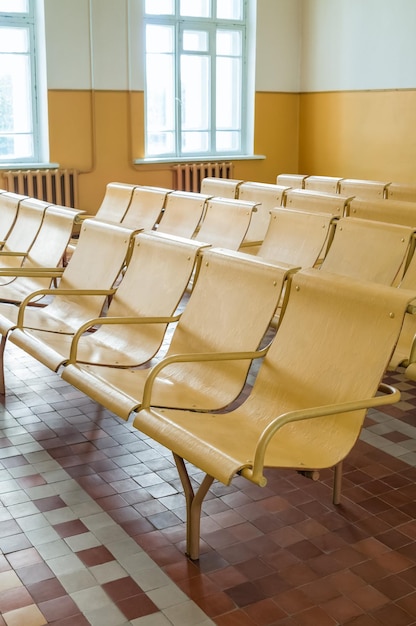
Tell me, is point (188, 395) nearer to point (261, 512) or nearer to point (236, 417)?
point (236, 417)

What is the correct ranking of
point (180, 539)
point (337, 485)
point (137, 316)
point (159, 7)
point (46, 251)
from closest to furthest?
point (180, 539) → point (337, 485) → point (137, 316) → point (46, 251) → point (159, 7)

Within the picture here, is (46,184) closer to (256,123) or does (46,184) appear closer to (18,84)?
(18,84)

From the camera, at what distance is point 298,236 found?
4.22 metres

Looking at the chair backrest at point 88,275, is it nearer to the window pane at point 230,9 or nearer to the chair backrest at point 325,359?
the chair backrest at point 325,359

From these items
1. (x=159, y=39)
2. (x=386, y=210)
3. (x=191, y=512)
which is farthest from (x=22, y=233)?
(x=159, y=39)

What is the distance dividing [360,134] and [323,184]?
9.87 feet

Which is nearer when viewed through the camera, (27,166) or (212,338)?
(212,338)

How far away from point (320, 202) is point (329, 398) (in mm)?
2858

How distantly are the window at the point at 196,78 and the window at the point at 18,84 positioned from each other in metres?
1.33

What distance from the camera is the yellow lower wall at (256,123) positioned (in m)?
8.38

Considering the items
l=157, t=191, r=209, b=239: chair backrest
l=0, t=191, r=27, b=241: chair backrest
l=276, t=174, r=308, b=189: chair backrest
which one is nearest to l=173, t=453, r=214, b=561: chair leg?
l=157, t=191, r=209, b=239: chair backrest

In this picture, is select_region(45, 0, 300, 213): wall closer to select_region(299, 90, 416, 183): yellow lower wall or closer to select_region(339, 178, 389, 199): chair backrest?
select_region(299, 90, 416, 183): yellow lower wall

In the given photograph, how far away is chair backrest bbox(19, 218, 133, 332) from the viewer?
3744 mm

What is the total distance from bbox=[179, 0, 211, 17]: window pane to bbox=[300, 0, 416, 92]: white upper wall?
4.20 ft
